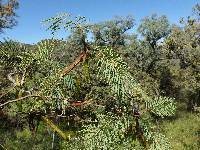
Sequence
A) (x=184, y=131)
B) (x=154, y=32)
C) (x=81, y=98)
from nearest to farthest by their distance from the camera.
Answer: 1. (x=81, y=98)
2. (x=184, y=131)
3. (x=154, y=32)

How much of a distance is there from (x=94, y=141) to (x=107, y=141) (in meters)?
0.04

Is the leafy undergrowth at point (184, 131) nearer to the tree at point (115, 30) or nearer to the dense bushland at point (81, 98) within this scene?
the tree at point (115, 30)

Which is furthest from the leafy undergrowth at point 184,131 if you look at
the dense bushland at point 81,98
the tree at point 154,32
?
the dense bushland at point 81,98

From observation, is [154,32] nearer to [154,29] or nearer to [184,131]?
[154,29]

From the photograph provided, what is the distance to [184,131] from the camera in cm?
2736

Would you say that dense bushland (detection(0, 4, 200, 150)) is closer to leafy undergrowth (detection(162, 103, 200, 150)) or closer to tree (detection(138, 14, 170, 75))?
leafy undergrowth (detection(162, 103, 200, 150))

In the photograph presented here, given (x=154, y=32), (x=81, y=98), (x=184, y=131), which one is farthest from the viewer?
(x=154, y=32)

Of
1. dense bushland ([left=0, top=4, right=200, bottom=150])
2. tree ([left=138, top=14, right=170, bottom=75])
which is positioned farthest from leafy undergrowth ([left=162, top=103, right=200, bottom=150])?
dense bushland ([left=0, top=4, right=200, bottom=150])

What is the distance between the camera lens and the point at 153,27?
32750 mm

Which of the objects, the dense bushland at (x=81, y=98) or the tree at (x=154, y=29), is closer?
the dense bushland at (x=81, y=98)

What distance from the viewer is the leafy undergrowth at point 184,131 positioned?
77.6 feet

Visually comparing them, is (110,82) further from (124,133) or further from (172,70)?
(172,70)

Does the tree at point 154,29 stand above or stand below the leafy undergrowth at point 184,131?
above

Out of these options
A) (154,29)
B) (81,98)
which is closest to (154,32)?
(154,29)
